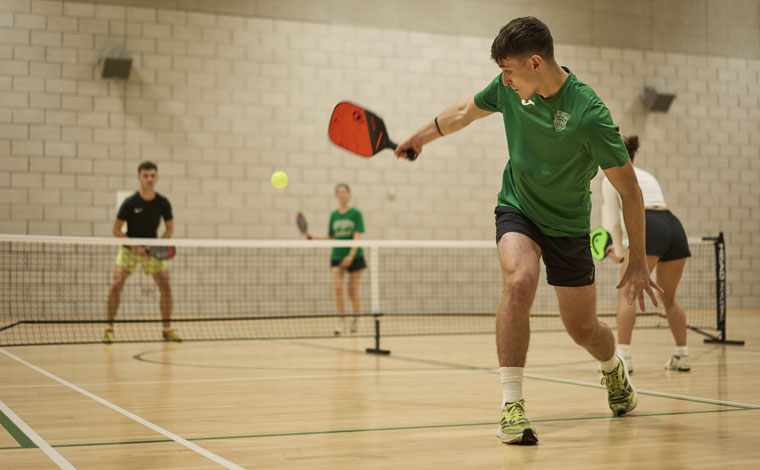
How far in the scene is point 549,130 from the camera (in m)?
3.97

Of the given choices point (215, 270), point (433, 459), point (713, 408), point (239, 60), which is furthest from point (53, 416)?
point (239, 60)

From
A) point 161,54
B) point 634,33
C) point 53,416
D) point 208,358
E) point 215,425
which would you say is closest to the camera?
point 215,425

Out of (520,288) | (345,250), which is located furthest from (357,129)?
(345,250)

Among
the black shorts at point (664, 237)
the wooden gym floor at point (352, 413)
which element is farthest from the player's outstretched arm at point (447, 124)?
the black shorts at point (664, 237)

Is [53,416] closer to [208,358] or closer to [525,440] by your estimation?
[525,440]

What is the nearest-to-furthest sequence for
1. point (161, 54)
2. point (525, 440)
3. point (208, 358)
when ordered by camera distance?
point (525, 440) → point (208, 358) → point (161, 54)

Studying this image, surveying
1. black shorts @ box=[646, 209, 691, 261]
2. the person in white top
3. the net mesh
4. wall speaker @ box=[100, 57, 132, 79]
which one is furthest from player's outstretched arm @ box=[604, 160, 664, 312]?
wall speaker @ box=[100, 57, 132, 79]

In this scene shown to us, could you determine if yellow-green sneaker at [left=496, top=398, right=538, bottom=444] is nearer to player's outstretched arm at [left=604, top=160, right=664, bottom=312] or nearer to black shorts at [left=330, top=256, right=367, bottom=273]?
player's outstretched arm at [left=604, top=160, right=664, bottom=312]

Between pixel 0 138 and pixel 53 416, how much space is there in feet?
35.5

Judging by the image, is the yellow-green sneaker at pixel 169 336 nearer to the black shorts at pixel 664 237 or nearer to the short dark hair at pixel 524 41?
the black shorts at pixel 664 237

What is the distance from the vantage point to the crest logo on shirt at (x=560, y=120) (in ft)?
12.8

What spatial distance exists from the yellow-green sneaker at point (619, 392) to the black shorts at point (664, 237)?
7.43 ft

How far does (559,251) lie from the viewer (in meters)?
4.21

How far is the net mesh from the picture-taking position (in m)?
13.2
